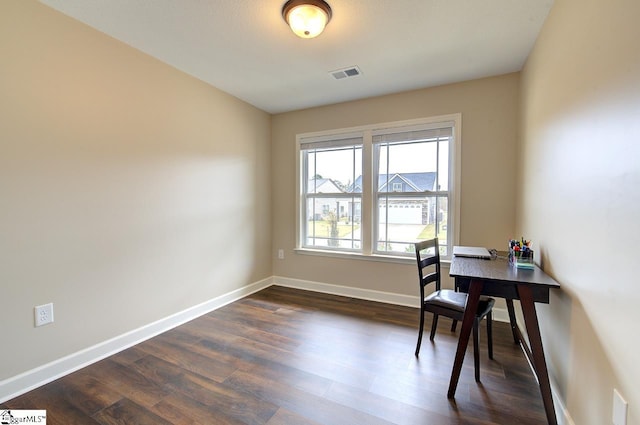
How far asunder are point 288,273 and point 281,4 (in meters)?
3.12

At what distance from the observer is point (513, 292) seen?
1.58 meters

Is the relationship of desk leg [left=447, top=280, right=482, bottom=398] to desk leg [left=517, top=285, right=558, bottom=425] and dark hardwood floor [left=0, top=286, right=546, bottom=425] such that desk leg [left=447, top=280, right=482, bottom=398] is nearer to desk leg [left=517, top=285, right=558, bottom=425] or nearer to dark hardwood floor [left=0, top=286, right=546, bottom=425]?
dark hardwood floor [left=0, top=286, right=546, bottom=425]

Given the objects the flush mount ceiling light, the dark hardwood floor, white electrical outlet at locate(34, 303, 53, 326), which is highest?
the flush mount ceiling light

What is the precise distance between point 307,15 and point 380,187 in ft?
6.69

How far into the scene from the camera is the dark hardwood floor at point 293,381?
1.55 meters

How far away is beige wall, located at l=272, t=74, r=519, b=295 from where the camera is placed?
9.02ft

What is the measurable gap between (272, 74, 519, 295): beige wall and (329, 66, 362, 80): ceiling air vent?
64 cm

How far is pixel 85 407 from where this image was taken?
161 cm

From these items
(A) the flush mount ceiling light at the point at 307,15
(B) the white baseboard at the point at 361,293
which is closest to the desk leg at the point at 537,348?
(B) the white baseboard at the point at 361,293

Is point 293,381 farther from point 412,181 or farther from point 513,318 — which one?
point 412,181

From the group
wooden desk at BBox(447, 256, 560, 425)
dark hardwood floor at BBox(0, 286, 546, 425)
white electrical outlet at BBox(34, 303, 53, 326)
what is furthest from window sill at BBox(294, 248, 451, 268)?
white electrical outlet at BBox(34, 303, 53, 326)

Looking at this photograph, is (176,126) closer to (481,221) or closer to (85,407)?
(85,407)

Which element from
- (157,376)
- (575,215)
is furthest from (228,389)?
(575,215)

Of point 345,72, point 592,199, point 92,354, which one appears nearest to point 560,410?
point 592,199
